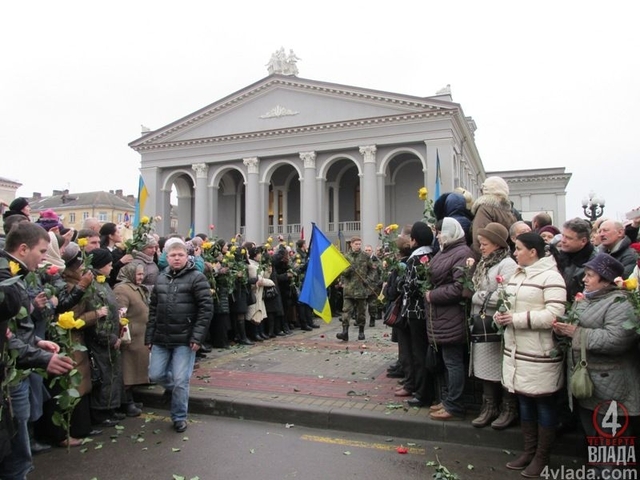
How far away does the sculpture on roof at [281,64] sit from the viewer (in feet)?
130

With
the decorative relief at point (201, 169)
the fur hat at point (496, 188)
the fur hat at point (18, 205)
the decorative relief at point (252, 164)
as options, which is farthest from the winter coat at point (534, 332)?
the decorative relief at point (201, 169)

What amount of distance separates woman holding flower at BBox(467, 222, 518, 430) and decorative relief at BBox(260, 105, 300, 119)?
110 feet

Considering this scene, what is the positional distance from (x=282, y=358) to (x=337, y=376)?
1.89 m

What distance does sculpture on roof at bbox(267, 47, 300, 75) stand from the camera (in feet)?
130

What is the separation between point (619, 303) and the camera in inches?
155

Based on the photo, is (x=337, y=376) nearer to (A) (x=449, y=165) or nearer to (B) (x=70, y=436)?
(B) (x=70, y=436)

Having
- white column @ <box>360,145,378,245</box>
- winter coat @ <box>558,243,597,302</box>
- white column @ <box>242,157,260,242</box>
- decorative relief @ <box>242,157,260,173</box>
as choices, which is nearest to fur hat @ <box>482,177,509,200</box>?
winter coat @ <box>558,243,597,302</box>

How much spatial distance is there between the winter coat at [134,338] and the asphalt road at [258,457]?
31.0 inches

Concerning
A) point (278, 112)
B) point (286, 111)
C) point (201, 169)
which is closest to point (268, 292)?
point (286, 111)

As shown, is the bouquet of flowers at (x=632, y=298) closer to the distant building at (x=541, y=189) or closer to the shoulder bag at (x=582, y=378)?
the shoulder bag at (x=582, y=378)

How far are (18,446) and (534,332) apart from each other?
4.29 meters

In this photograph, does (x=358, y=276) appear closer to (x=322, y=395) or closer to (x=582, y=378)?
(x=322, y=395)

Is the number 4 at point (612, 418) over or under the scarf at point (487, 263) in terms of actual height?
under

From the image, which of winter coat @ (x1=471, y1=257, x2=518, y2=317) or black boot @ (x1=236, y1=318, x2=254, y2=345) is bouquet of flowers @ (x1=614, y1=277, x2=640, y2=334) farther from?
black boot @ (x1=236, y1=318, x2=254, y2=345)
